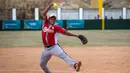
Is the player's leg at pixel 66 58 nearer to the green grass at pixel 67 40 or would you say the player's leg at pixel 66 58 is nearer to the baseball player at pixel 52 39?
the baseball player at pixel 52 39

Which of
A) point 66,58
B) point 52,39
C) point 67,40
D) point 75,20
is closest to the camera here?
point 66,58

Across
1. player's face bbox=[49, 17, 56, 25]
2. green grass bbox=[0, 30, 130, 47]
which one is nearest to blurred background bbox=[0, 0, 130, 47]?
green grass bbox=[0, 30, 130, 47]

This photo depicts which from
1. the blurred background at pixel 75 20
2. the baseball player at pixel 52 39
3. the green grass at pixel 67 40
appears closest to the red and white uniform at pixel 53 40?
the baseball player at pixel 52 39

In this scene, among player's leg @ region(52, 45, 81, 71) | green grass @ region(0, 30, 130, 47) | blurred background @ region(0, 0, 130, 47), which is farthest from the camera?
blurred background @ region(0, 0, 130, 47)

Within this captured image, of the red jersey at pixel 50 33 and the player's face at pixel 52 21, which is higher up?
the player's face at pixel 52 21

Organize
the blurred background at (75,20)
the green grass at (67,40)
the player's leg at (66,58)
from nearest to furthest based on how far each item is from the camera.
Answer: the player's leg at (66,58) < the green grass at (67,40) < the blurred background at (75,20)

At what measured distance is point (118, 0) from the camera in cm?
7175

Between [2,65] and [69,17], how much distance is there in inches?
1601

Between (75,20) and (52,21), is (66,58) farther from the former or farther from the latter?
(75,20)

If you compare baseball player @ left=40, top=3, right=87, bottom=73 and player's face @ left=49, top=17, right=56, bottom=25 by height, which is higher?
player's face @ left=49, top=17, right=56, bottom=25

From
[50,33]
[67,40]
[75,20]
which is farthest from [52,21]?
[75,20]

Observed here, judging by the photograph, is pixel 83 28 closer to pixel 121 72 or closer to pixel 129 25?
pixel 129 25

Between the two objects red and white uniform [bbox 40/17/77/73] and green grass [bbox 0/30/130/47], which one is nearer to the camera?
red and white uniform [bbox 40/17/77/73]

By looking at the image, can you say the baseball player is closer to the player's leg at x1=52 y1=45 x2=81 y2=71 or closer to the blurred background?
the player's leg at x1=52 y1=45 x2=81 y2=71
